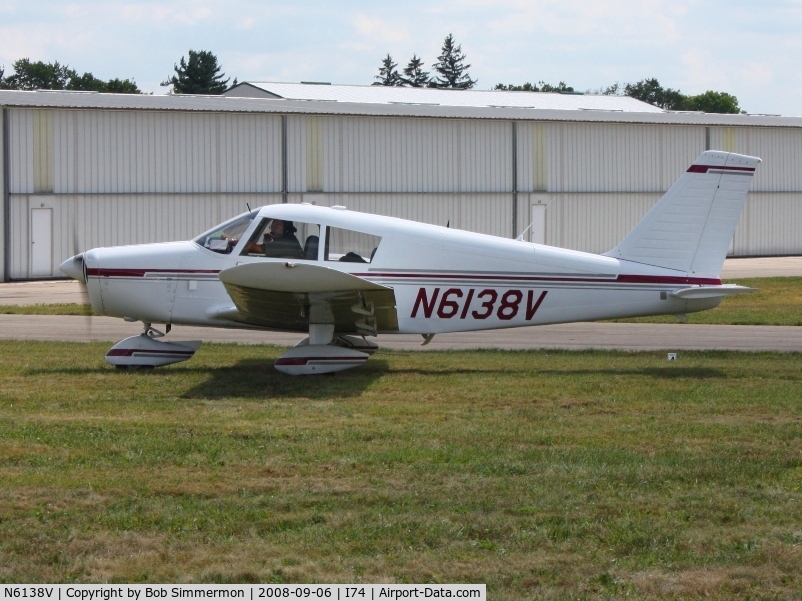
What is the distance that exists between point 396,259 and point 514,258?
142 cm

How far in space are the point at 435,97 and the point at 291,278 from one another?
34.3m

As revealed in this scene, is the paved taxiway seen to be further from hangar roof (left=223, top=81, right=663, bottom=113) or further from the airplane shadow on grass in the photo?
hangar roof (left=223, top=81, right=663, bottom=113)

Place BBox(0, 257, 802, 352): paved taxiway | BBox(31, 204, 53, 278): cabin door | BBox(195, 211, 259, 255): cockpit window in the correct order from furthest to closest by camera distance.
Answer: BBox(31, 204, 53, 278): cabin door → BBox(0, 257, 802, 352): paved taxiway → BBox(195, 211, 259, 255): cockpit window

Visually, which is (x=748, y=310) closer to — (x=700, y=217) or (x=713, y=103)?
(x=700, y=217)

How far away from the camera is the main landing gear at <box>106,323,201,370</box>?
11766 millimetres

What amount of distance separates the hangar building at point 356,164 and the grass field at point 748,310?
204 inches

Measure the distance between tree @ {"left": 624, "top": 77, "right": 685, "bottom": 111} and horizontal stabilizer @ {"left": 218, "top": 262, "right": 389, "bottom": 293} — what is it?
10374cm

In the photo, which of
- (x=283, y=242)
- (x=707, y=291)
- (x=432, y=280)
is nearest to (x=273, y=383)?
(x=283, y=242)

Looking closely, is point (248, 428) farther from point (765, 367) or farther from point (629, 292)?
point (765, 367)

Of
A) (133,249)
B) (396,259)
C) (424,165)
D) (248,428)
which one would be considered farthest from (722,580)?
(424,165)

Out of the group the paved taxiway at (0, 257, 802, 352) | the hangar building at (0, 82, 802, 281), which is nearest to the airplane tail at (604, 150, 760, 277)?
the paved taxiway at (0, 257, 802, 352)

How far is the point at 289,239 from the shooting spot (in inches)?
451

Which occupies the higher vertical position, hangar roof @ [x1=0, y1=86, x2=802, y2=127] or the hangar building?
hangar roof @ [x1=0, y1=86, x2=802, y2=127]

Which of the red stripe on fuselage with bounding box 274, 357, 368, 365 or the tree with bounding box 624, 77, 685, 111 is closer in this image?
the red stripe on fuselage with bounding box 274, 357, 368, 365
